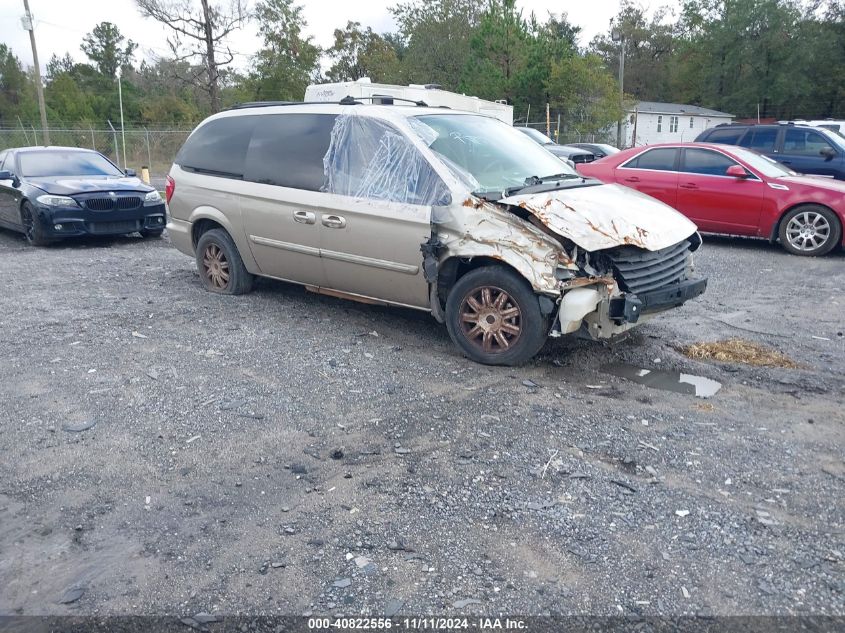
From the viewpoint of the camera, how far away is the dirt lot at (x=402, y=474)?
297 centimetres

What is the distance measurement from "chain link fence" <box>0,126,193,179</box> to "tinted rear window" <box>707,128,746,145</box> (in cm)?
2221

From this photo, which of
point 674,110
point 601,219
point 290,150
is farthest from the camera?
point 674,110

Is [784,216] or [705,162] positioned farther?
[705,162]

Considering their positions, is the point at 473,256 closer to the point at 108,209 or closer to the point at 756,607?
the point at 756,607

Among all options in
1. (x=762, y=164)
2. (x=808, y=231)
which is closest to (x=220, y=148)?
(x=762, y=164)

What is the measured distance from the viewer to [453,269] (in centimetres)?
559

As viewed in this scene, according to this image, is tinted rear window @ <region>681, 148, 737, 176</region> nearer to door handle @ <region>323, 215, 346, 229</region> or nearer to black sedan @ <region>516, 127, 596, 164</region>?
black sedan @ <region>516, 127, 596, 164</region>

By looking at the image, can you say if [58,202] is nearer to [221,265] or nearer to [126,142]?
[221,265]

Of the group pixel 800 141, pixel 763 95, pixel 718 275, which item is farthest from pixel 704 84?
pixel 718 275

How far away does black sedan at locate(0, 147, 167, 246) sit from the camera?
10.6 meters

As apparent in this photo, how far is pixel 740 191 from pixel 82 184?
9.88 metres

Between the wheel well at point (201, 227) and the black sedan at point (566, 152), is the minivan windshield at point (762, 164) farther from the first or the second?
the wheel well at point (201, 227)

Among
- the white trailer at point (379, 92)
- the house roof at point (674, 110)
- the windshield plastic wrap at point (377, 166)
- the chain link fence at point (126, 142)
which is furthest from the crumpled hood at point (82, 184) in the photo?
the house roof at point (674, 110)

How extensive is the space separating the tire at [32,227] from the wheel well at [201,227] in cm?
437
